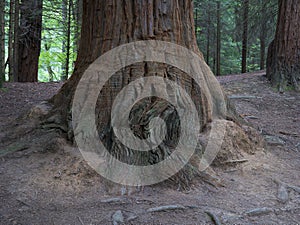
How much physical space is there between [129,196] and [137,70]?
152 cm

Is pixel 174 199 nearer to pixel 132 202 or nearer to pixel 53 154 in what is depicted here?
pixel 132 202

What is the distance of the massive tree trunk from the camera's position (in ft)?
27.6

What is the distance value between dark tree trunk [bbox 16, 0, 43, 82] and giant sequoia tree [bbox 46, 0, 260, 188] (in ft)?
26.8

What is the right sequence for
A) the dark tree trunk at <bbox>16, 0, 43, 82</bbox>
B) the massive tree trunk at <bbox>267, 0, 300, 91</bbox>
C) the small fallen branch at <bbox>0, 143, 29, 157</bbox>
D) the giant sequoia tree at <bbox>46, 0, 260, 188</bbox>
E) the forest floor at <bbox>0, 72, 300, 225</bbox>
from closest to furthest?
the forest floor at <bbox>0, 72, 300, 225</bbox> < the giant sequoia tree at <bbox>46, 0, 260, 188</bbox> < the small fallen branch at <bbox>0, 143, 29, 157</bbox> < the massive tree trunk at <bbox>267, 0, 300, 91</bbox> < the dark tree trunk at <bbox>16, 0, 43, 82</bbox>

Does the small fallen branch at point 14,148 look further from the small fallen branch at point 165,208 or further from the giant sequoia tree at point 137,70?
the small fallen branch at point 165,208

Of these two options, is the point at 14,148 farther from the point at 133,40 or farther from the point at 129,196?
the point at 133,40

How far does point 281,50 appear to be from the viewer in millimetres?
8672

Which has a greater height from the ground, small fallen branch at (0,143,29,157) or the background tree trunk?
the background tree trunk

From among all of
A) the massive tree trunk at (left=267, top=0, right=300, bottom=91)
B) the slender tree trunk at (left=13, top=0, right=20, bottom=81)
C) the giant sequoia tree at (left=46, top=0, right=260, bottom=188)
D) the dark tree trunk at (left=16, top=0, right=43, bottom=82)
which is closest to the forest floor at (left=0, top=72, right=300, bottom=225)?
the giant sequoia tree at (left=46, top=0, right=260, bottom=188)

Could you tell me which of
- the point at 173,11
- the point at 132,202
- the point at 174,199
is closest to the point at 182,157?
the point at 174,199

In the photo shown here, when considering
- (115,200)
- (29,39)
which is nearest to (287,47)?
(115,200)

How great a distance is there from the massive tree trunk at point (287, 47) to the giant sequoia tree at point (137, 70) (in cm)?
502

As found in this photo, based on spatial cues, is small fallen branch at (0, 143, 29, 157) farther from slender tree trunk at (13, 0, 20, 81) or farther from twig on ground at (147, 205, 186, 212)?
slender tree trunk at (13, 0, 20, 81)

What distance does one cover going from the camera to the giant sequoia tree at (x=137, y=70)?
11.4 ft
